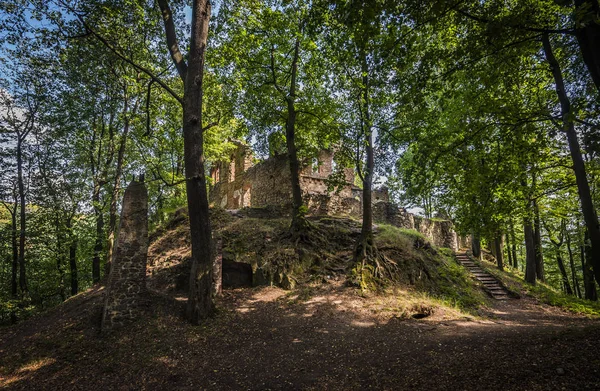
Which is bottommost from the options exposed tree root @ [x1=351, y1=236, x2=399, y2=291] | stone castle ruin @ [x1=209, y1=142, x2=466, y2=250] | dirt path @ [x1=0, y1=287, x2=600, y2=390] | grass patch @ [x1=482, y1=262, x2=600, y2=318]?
grass patch @ [x1=482, y1=262, x2=600, y2=318]

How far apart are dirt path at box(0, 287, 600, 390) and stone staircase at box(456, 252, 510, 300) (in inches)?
111

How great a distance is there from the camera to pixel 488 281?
1273 centimetres

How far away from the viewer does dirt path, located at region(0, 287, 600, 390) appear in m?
3.55

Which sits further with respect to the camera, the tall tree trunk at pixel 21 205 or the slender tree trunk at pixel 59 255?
the slender tree trunk at pixel 59 255

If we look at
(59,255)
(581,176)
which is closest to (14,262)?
(59,255)

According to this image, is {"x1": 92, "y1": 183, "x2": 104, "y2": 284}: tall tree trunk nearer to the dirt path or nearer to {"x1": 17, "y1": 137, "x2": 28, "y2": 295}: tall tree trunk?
{"x1": 17, "y1": 137, "x2": 28, "y2": 295}: tall tree trunk

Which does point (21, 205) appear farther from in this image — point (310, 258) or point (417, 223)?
point (417, 223)

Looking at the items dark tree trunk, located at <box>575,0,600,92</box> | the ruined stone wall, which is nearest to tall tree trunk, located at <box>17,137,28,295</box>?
the ruined stone wall

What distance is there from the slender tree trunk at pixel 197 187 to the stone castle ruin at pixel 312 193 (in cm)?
668

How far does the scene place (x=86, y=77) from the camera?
11188 millimetres

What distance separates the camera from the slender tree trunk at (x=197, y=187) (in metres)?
6.98

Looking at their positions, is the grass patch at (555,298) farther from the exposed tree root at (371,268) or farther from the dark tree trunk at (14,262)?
the dark tree trunk at (14,262)

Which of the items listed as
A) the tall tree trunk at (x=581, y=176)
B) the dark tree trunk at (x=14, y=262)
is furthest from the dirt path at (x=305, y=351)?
the dark tree trunk at (x=14, y=262)

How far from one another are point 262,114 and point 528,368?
36.6ft
